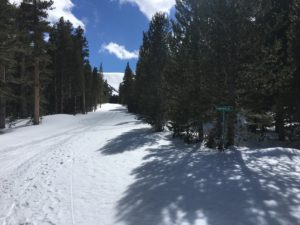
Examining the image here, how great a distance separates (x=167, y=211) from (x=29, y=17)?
26739 millimetres

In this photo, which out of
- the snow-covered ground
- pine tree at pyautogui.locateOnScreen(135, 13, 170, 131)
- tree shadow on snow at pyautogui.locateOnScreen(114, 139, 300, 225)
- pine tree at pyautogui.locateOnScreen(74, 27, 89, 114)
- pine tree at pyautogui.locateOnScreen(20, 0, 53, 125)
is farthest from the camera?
pine tree at pyautogui.locateOnScreen(74, 27, 89, 114)

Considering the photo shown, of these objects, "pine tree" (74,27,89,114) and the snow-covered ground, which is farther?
"pine tree" (74,27,89,114)

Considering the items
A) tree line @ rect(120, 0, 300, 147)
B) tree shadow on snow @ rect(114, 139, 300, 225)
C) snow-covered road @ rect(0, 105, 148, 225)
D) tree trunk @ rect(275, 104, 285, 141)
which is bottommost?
snow-covered road @ rect(0, 105, 148, 225)

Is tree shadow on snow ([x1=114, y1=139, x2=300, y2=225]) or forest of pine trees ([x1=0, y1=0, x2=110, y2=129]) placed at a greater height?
forest of pine trees ([x1=0, y1=0, x2=110, y2=129])

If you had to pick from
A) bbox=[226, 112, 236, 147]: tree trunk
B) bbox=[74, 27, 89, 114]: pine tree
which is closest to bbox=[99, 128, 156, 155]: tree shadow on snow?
bbox=[226, 112, 236, 147]: tree trunk

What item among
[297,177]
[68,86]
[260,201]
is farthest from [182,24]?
[68,86]

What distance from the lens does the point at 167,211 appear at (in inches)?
289

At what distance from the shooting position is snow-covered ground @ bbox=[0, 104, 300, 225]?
7117mm

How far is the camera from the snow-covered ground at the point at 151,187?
280 inches

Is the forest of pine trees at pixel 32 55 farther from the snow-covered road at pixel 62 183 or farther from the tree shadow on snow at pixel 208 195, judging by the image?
the tree shadow on snow at pixel 208 195

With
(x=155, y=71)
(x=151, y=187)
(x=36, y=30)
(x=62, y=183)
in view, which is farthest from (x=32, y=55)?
(x=151, y=187)

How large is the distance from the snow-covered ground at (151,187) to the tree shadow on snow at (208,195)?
0.06ft

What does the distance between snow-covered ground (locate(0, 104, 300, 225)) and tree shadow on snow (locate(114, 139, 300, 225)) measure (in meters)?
0.02

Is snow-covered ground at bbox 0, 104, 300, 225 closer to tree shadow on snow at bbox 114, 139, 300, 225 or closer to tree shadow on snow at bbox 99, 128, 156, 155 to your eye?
tree shadow on snow at bbox 114, 139, 300, 225
